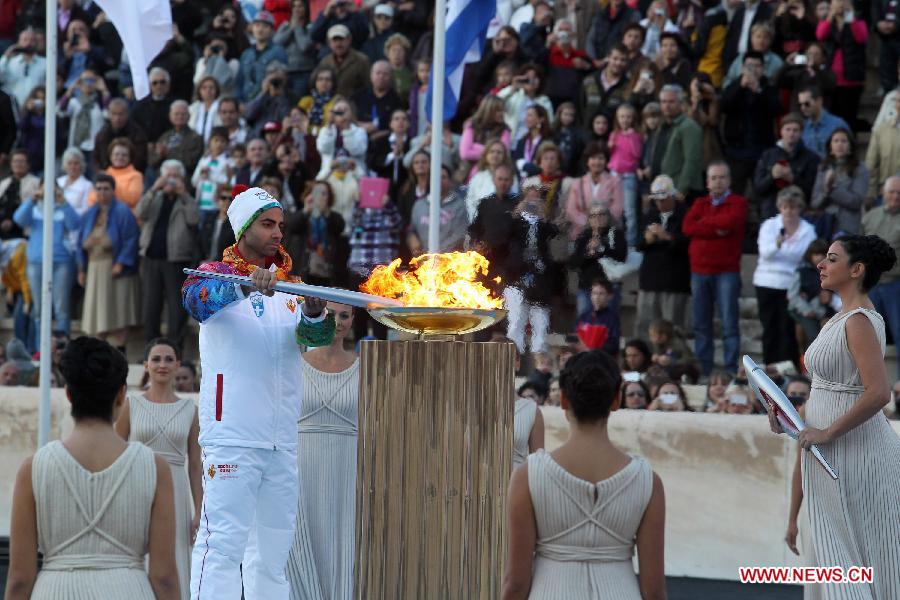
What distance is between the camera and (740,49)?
46.6 ft

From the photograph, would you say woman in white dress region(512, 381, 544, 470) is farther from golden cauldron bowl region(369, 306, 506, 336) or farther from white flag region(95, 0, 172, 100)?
white flag region(95, 0, 172, 100)

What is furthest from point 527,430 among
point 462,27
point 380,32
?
point 380,32

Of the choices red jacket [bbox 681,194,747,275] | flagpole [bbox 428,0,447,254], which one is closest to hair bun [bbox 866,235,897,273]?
flagpole [bbox 428,0,447,254]

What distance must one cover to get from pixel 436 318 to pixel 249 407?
3.80 feet

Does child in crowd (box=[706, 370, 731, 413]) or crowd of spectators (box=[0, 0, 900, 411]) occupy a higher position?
crowd of spectators (box=[0, 0, 900, 411])

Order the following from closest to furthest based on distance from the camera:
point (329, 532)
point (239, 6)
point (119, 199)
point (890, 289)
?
1. point (329, 532)
2. point (890, 289)
3. point (119, 199)
4. point (239, 6)

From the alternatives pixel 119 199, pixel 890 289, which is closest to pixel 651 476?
pixel 890 289

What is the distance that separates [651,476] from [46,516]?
1.80m

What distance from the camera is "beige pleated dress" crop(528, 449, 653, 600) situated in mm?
4953

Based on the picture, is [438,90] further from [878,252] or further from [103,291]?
[103,291]

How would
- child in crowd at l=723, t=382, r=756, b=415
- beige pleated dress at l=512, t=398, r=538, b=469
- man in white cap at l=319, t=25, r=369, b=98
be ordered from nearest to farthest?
beige pleated dress at l=512, t=398, r=538, b=469, child in crowd at l=723, t=382, r=756, b=415, man in white cap at l=319, t=25, r=369, b=98

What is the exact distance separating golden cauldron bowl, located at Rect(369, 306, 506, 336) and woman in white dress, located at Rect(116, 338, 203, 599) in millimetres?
2891

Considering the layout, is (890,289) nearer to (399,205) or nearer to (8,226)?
(399,205)

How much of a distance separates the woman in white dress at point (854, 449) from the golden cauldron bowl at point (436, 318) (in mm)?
1585
